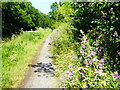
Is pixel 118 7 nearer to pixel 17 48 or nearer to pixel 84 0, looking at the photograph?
pixel 84 0

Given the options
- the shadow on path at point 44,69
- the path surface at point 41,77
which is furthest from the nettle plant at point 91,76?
the shadow on path at point 44,69

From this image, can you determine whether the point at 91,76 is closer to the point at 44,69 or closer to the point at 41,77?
the point at 41,77

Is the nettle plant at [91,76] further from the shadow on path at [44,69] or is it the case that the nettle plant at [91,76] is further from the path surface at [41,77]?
the shadow on path at [44,69]

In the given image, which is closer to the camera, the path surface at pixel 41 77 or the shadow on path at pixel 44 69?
the path surface at pixel 41 77

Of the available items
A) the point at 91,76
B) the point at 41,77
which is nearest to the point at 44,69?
the point at 41,77

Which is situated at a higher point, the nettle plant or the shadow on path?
the nettle plant

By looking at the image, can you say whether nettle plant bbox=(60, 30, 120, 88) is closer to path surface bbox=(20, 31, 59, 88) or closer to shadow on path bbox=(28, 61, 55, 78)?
path surface bbox=(20, 31, 59, 88)

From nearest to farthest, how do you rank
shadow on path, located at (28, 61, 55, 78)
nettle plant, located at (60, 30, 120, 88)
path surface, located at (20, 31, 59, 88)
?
nettle plant, located at (60, 30, 120, 88)
path surface, located at (20, 31, 59, 88)
shadow on path, located at (28, 61, 55, 78)

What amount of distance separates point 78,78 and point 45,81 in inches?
65.4

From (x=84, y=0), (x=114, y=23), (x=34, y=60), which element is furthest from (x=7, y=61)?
(x=114, y=23)

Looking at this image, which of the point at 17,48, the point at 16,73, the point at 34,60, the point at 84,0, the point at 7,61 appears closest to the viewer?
the point at 16,73

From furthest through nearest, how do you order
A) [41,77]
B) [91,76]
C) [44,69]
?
[44,69]
[41,77]
[91,76]

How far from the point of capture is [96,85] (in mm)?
3850

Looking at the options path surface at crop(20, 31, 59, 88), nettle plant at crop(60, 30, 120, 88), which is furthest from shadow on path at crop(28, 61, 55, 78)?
nettle plant at crop(60, 30, 120, 88)
